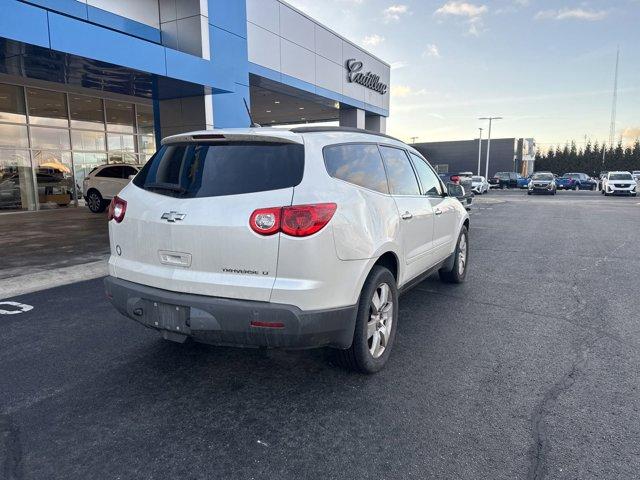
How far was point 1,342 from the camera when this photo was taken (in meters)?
4.14

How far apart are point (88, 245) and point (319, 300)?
8360 millimetres

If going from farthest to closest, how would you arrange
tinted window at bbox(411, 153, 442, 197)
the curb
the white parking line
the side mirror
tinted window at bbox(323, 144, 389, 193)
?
the curb
the side mirror
the white parking line
tinted window at bbox(411, 153, 442, 197)
tinted window at bbox(323, 144, 389, 193)

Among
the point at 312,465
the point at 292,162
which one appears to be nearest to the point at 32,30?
the point at 292,162

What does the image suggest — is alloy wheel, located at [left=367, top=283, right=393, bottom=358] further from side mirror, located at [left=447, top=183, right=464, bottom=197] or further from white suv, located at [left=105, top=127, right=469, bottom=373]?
side mirror, located at [left=447, top=183, right=464, bottom=197]

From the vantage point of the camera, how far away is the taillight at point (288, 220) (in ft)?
9.02

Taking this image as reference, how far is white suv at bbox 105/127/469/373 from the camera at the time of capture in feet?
9.09

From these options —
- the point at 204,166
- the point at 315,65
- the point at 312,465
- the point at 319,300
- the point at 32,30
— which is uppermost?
the point at 315,65

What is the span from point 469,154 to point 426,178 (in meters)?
70.0

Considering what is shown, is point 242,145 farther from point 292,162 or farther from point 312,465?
point 312,465

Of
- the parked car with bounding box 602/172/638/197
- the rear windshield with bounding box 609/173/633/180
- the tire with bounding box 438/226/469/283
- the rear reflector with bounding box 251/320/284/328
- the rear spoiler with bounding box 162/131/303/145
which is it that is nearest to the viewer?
the rear reflector with bounding box 251/320/284/328

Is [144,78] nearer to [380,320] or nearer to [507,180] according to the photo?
[380,320]

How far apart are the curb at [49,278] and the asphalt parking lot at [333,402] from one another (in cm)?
125

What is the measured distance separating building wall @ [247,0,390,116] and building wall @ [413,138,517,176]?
4628 centimetres

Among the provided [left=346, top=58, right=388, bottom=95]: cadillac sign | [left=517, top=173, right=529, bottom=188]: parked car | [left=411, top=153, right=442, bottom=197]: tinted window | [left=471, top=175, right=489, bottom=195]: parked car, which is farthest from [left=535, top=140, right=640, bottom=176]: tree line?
[left=411, top=153, right=442, bottom=197]: tinted window
